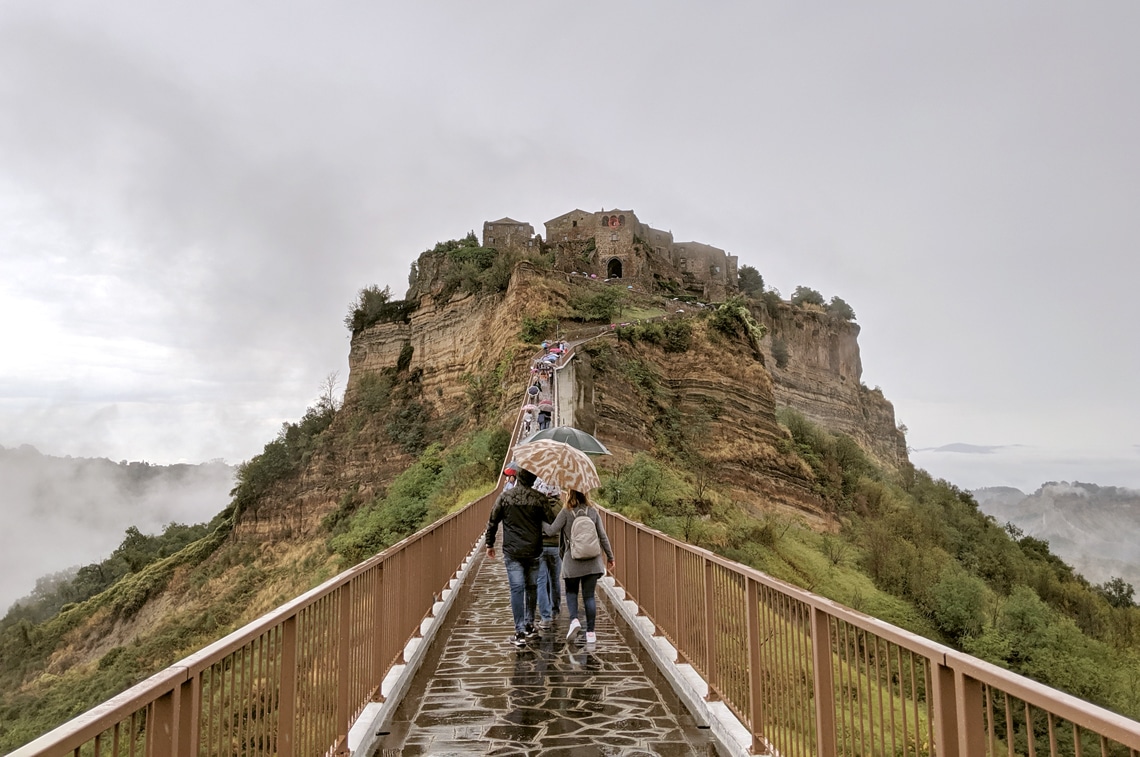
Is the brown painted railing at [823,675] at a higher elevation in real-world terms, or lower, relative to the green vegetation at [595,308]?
lower

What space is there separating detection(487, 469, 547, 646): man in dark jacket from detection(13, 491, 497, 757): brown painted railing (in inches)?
41.2

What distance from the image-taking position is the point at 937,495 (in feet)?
177

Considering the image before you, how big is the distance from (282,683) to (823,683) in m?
2.97

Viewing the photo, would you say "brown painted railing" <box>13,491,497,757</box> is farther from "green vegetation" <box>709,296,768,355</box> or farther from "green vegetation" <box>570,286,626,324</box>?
"green vegetation" <box>709,296,768,355</box>

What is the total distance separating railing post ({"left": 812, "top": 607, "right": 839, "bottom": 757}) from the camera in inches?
151

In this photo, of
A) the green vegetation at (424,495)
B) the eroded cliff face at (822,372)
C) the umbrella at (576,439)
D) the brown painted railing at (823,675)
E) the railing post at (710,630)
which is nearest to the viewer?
the brown painted railing at (823,675)

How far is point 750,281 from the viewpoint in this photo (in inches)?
3204

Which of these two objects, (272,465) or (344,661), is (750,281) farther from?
(344,661)

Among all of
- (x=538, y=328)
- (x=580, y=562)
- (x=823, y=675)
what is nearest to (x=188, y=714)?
(x=823, y=675)

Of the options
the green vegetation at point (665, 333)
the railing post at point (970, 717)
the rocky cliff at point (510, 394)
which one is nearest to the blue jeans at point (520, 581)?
the railing post at point (970, 717)

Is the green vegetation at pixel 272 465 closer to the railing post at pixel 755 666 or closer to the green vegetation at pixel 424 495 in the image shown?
the green vegetation at pixel 424 495

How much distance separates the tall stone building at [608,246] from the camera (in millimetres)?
61125

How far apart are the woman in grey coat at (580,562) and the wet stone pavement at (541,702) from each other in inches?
12.3

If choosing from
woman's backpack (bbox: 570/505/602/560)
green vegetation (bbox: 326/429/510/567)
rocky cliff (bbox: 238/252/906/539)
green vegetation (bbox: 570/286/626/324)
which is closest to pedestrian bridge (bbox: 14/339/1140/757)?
woman's backpack (bbox: 570/505/602/560)
